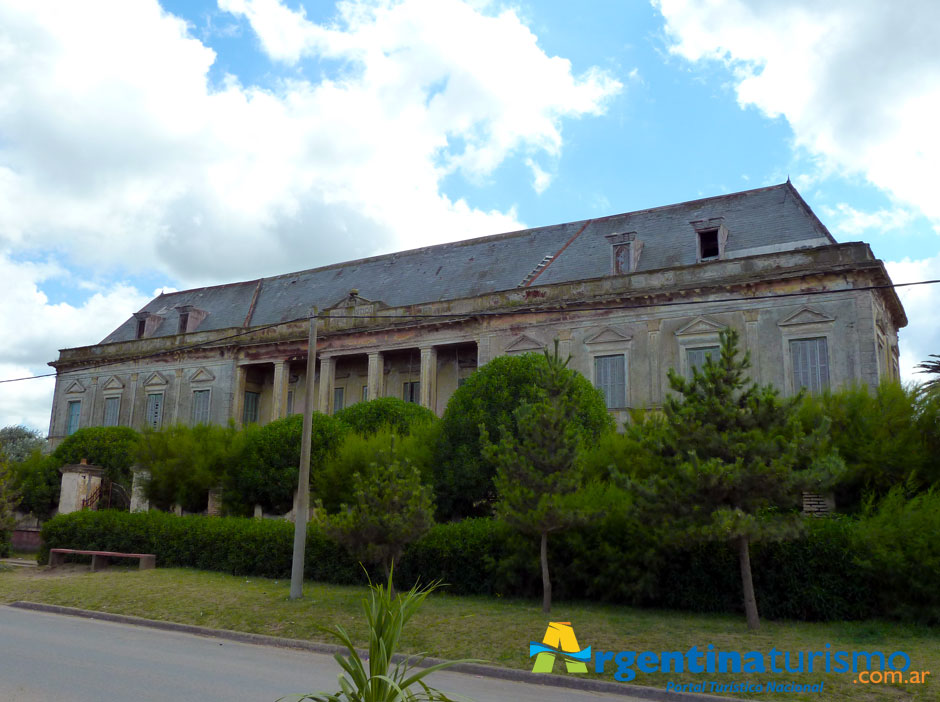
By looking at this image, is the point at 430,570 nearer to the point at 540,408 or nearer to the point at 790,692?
the point at 540,408

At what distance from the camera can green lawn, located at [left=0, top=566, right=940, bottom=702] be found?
348 inches

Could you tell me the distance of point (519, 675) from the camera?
364 inches

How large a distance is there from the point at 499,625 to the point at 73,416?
3568 cm

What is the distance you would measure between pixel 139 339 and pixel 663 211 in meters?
26.8

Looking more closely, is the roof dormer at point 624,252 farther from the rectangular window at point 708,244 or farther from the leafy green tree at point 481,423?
the leafy green tree at point 481,423

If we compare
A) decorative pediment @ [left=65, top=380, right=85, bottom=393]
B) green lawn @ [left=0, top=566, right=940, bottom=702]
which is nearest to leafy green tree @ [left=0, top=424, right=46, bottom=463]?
decorative pediment @ [left=65, top=380, right=85, bottom=393]

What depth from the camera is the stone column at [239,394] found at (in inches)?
1377

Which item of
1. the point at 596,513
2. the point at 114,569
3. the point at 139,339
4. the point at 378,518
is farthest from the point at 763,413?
the point at 139,339

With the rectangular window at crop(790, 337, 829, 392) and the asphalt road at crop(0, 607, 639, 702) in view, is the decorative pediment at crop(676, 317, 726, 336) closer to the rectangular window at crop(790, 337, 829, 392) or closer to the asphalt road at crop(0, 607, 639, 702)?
the rectangular window at crop(790, 337, 829, 392)

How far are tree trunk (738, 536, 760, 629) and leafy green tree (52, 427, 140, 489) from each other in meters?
21.8

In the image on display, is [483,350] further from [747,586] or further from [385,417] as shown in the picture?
[747,586]

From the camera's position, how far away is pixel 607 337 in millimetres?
26672

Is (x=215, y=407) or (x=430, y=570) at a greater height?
(x=215, y=407)

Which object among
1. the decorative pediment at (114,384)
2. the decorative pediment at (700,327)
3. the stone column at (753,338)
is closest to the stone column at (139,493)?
the decorative pediment at (114,384)
